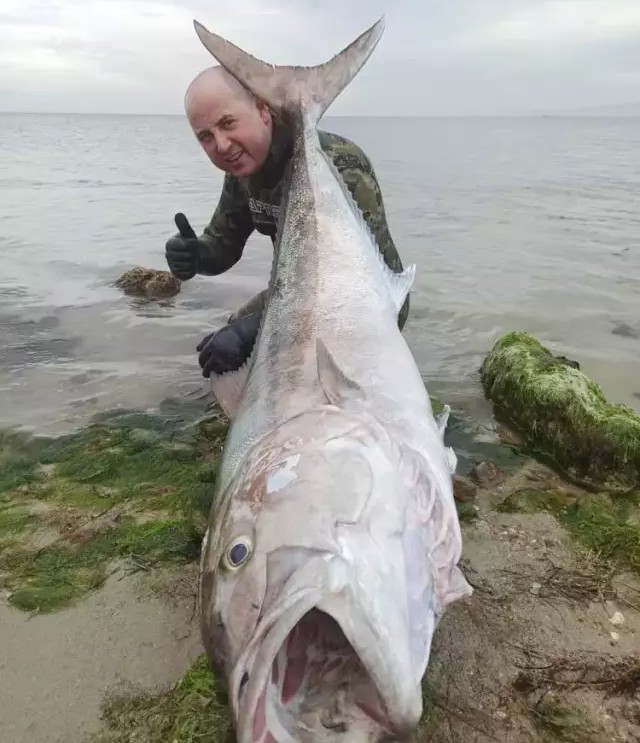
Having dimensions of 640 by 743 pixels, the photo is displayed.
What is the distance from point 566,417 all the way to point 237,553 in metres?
2.63

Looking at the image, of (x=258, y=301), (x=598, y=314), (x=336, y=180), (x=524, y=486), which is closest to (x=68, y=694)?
(x=524, y=486)

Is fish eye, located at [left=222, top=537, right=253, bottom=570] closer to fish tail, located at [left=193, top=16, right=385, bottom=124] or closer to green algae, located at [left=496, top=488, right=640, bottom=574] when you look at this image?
green algae, located at [left=496, top=488, right=640, bottom=574]

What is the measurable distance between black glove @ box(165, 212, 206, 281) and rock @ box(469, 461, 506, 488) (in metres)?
2.44

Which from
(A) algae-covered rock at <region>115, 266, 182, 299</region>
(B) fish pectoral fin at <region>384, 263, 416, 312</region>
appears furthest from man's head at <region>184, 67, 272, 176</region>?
(A) algae-covered rock at <region>115, 266, 182, 299</region>

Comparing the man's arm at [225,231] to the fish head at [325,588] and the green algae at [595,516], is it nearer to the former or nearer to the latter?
the green algae at [595,516]

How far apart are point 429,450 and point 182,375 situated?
368cm

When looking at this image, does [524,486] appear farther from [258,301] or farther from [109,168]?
[109,168]

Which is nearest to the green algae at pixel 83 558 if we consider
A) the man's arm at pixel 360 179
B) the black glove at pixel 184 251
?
the black glove at pixel 184 251

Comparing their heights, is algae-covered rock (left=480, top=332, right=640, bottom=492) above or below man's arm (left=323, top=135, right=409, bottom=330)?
below

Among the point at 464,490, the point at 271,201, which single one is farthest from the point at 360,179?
the point at 464,490

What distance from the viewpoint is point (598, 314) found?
7336mm

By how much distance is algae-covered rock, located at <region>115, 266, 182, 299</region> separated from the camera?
8.56m

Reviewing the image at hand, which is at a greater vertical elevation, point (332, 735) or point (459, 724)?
point (332, 735)

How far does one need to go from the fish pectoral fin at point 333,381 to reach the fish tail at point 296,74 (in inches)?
79.3
